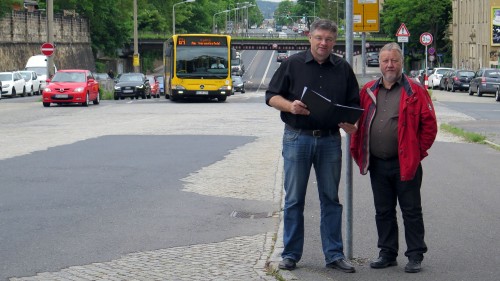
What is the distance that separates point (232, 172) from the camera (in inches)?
627

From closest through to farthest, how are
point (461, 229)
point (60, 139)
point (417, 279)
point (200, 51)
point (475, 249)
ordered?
point (417, 279) < point (475, 249) < point (461, 229) < point (60, 139) < point (200, 51)

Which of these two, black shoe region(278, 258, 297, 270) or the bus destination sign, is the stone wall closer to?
the bus destination sign

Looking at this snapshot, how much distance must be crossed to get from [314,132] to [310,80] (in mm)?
402

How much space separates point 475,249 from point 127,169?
7944 millimetres

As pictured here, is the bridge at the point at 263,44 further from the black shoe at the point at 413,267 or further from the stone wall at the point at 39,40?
the black shoe at the point at 413,267

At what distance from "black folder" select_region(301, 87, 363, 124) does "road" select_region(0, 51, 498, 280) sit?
1347 mm

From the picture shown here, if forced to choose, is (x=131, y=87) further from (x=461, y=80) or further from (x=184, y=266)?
(x=184, y=266)

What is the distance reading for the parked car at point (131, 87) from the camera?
54.1 meters

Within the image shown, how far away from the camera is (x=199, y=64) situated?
4462cm

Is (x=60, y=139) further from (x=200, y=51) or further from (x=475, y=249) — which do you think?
(x=200, y=51)

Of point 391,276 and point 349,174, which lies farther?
point 349,174

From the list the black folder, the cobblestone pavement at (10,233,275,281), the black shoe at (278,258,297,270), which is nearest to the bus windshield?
the cobblestone pavement at (10,233,275,281)

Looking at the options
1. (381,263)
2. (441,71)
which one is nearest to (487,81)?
(441,71)

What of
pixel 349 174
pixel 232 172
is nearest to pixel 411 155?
pixel 349 174
